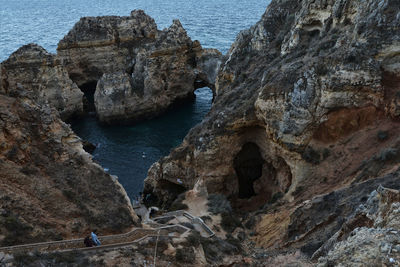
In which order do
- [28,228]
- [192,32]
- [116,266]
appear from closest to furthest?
1. [116,266]
2. [28,228]
3. [192,32]

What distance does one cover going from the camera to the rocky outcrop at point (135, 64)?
53406 millimetres

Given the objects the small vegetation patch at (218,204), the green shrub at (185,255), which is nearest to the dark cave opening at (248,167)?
the small vegetation patch at (218,204)

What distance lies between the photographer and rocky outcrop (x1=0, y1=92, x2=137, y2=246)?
1775 centimetres

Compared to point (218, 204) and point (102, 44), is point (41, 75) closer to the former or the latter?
point (102, 44)

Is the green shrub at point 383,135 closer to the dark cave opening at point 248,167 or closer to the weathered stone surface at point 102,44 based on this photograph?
the dark cave opening at point 248,167

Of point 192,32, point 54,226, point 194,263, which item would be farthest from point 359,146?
point 192,32

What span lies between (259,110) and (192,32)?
77.8 m

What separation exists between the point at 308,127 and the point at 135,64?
39320 millimetres

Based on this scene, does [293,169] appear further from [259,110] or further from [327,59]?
[327,59]

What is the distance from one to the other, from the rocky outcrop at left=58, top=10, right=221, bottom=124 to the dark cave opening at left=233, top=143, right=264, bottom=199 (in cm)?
2572

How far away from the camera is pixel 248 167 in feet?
109

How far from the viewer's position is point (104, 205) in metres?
21.2

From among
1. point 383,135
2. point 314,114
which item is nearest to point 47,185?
point 314,114

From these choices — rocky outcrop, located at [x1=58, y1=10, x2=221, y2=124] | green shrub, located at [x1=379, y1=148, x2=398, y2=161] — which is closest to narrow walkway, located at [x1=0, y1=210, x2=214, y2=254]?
green shrub, located at [x1=379, y1=148, x2=398, y2=161]
